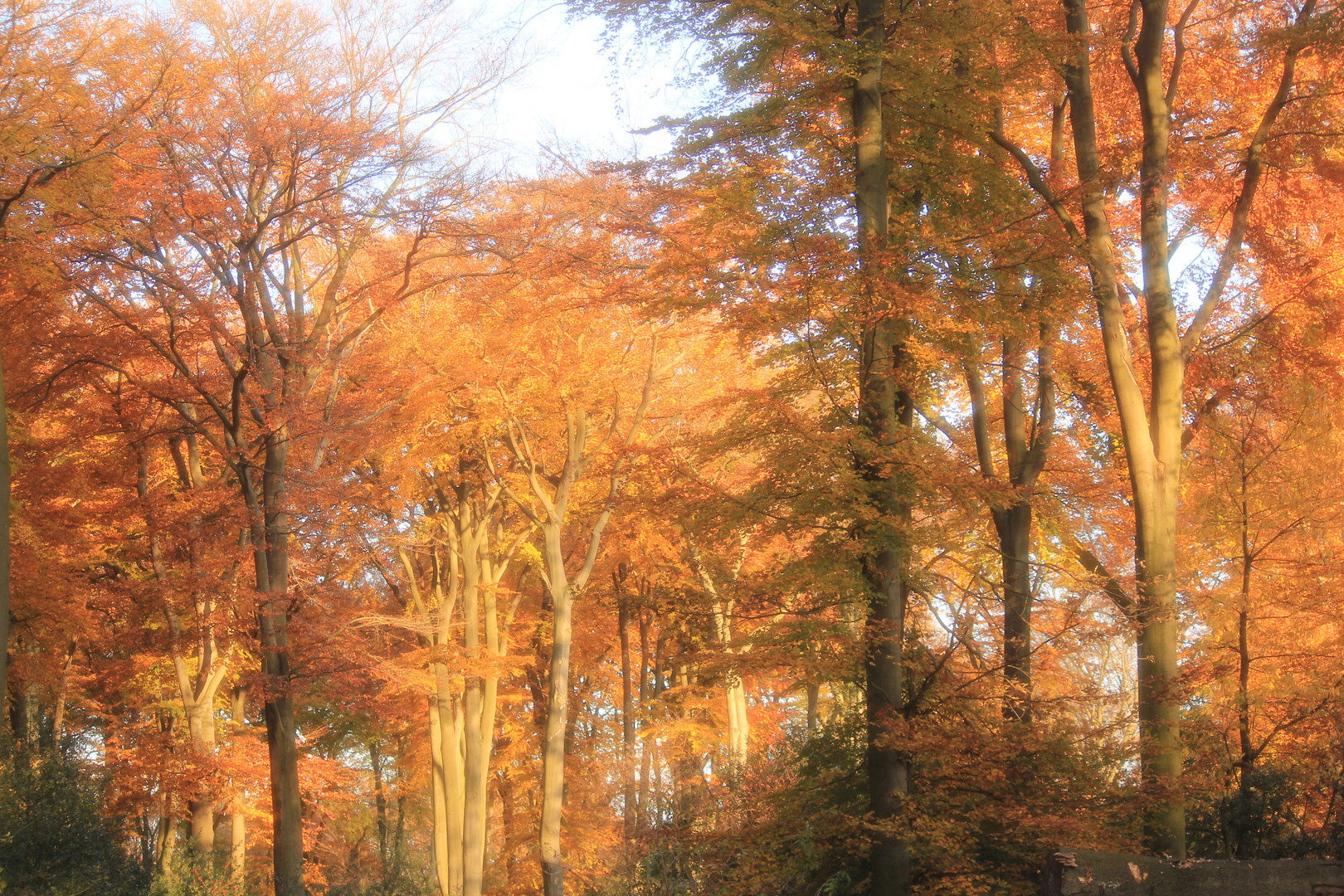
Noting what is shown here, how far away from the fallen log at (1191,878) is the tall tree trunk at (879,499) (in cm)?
212

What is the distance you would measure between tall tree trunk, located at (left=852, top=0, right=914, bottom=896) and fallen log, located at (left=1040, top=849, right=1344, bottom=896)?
6.94 ft

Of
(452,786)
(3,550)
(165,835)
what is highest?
(3,550)

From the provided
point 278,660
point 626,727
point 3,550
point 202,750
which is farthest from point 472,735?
point 3,550

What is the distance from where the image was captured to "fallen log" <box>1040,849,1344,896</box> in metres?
4.49

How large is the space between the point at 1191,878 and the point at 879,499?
377cm

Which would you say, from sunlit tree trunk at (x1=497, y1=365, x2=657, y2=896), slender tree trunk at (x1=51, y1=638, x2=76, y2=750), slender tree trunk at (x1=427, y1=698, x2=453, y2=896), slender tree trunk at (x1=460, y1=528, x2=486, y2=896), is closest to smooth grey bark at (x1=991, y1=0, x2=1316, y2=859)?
sunlit tree trunk at (x1=497, y1=365, x2=657, y2=896)

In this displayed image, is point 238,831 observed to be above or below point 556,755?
below

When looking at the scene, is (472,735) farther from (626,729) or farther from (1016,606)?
(1016,606)

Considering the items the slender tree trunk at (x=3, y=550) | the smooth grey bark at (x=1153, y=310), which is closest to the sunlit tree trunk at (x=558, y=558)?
the smooth grey bark at (x=1153, y=310)

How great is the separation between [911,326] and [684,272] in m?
2.29

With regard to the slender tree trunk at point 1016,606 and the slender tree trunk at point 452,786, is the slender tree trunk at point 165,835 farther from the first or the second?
the slender tree trunk at point 1016,606

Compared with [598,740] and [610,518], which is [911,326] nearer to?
[610,518]

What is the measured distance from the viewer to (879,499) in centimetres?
795

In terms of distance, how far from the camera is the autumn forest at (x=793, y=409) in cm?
785
